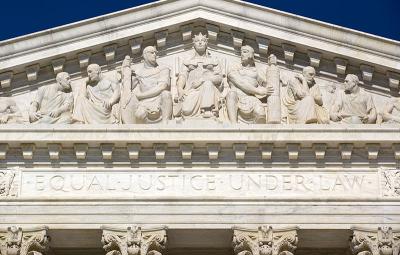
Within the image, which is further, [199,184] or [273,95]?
[273,95]

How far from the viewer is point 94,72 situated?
36781mm

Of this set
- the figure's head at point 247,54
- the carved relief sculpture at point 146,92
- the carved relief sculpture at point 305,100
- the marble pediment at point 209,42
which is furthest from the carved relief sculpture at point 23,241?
the carved relief sculpture at point 305,100

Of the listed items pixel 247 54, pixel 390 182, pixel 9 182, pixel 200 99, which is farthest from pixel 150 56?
pixel 390 182

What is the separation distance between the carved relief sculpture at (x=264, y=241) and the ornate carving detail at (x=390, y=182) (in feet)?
7.36

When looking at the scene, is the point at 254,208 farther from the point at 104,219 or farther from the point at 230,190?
the point at 104,219

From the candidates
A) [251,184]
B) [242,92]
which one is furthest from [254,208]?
[242,92]

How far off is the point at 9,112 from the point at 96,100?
1.96 m

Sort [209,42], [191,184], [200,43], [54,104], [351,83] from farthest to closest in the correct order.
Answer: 1. [209,42]
2. [200,43]
3. [351,83]
4. [54,104]
5. [191,184]

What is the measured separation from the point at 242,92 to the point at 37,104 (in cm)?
461

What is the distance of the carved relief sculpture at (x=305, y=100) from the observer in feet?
119

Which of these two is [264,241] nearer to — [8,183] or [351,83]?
[351,83]

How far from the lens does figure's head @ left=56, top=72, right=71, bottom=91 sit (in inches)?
1447

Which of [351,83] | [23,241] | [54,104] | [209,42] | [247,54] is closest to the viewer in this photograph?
[23,241]

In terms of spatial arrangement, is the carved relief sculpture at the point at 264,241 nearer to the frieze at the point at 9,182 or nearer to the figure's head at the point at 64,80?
the frieze at the point at 9,182
